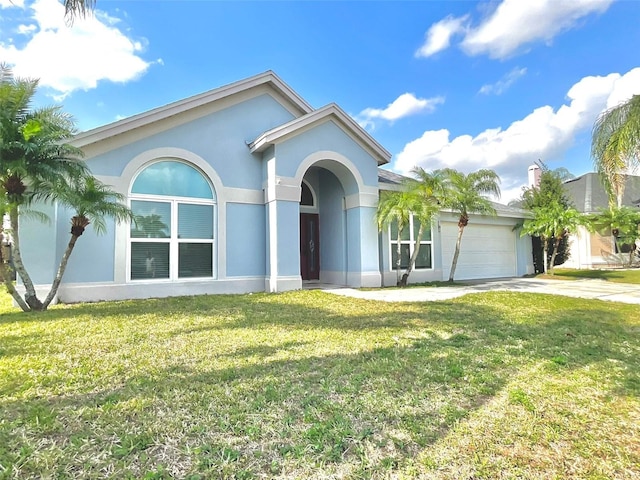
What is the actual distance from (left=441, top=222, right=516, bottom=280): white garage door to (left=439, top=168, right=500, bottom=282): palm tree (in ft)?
7.10

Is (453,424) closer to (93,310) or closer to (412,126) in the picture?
(93,310)

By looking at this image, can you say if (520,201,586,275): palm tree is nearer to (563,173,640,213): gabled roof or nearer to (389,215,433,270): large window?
(389,215,433,270): large window

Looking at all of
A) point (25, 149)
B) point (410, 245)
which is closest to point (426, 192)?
point (410, 245)

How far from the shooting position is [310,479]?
2141 mm

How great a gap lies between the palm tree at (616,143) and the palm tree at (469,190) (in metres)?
3.92

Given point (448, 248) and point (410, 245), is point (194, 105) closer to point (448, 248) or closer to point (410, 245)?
point (410, 245)

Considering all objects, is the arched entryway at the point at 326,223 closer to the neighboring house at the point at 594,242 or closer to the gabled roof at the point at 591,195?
the neighboring house at the point at 594,242

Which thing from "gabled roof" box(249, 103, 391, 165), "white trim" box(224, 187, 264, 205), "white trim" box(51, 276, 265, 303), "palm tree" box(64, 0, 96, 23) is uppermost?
"gabled roof" box(249, 103, 391, 165)

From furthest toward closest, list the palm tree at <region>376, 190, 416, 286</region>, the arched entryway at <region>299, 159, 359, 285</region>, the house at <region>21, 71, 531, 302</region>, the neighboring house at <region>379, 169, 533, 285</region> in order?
the neighboring house at <region>379, 169, 533, 285</region>
the arched entryway at <region>299, 159, 359, 285</region>
the palm tree at <region>376, 190, 416, 286</region>
the house at <region>21, 71, 531, 302</region>

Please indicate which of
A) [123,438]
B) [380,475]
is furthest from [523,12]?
[123,438]

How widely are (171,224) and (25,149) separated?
12.8 feet

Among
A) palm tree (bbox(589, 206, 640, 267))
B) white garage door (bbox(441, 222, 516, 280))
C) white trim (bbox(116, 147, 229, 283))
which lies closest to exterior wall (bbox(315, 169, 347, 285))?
white trim (bbox(116, 147, 229, 283))

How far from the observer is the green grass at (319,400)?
2299 millimetres

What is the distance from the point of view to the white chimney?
2759cm
